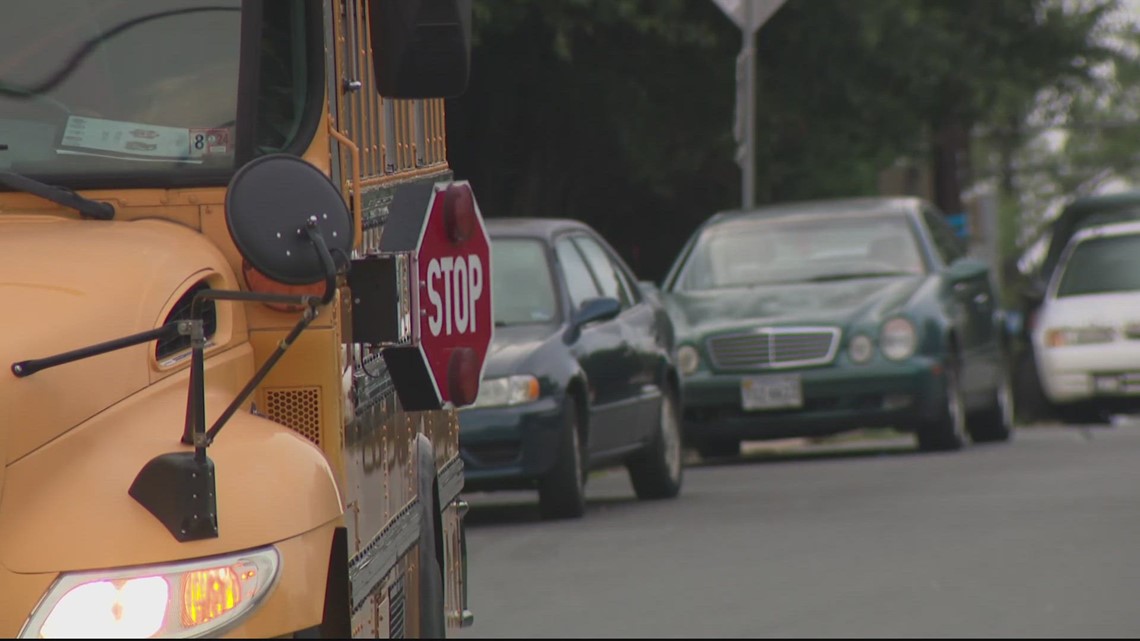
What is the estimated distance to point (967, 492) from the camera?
1310 cm

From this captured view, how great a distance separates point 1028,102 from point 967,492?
442 inches

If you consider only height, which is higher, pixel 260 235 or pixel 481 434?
pixel 260 235

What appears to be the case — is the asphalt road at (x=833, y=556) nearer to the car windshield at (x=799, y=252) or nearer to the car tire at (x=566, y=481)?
the car tire at (x=566, y=481)

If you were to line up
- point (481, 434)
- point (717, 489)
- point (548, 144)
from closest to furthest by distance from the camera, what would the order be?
point (481, 434)
point (717, 489)
point (548, 144)

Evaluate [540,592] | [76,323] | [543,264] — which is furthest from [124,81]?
[543,264]

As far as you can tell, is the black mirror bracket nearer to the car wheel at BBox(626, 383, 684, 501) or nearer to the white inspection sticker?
the white inspection sticker

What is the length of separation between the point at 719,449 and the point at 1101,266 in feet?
15.4

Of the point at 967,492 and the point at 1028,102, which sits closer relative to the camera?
the point at 967,492

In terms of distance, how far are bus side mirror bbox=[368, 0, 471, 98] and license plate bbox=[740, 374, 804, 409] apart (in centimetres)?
1117

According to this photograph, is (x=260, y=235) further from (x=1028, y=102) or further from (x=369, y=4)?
(x=1028, y=102)

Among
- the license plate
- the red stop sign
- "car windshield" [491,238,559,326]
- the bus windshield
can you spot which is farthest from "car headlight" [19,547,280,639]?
the license plate

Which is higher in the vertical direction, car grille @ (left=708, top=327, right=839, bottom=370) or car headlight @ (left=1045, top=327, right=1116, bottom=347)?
car grille @ (left=708, top=327, right=839, bottom=370)

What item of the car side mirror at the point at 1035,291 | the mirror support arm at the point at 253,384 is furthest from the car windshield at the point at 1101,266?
the mirror support arm at the point at 253,384

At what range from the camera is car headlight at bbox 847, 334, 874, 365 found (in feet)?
52.1
